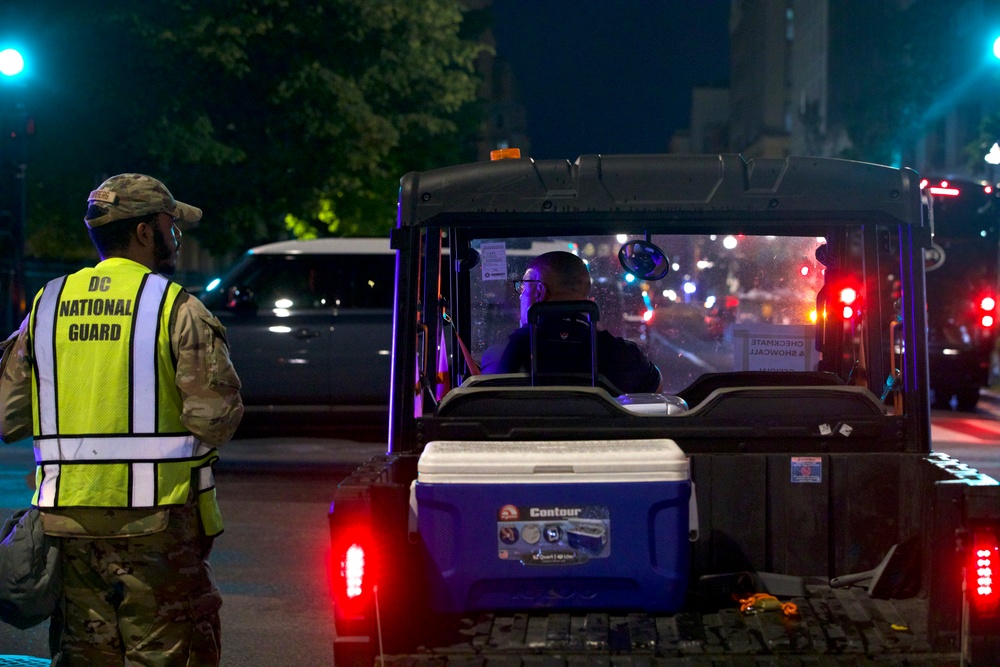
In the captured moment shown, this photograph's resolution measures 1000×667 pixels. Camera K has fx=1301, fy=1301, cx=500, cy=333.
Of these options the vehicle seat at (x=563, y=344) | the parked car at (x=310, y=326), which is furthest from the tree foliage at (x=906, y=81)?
the vehicle seat at (x=563, y=344)

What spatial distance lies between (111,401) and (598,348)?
6.69 ft

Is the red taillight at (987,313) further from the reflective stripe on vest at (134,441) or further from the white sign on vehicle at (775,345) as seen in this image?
the reflective stripe on vest at (134,441)

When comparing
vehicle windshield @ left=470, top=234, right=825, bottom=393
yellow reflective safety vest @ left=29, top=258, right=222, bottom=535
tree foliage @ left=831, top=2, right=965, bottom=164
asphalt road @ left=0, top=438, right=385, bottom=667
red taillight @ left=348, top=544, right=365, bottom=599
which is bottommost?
asphalt road @ left=0, top=438, right=385, bottom=667

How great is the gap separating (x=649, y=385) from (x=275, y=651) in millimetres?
2300

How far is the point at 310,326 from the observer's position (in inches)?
496

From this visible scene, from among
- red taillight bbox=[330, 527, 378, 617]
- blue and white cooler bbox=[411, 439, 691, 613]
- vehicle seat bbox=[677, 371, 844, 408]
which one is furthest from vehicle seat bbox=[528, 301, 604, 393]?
red taillight bbox=[330, 527, 378, 617]

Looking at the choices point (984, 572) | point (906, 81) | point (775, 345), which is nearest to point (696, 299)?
point (775, 345)

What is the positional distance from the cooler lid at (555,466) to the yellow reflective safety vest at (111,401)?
2.35 ft

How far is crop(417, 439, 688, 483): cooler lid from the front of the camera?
362cm

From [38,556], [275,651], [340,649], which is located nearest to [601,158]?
[340,649]

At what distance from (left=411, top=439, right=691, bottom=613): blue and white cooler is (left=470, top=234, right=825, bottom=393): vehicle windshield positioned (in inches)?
67.8

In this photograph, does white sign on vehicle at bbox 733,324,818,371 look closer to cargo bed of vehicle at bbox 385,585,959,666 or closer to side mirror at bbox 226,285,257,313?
cargo bed of vehicle at bbox 385,585,959,666

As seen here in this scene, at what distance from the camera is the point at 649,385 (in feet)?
16.9

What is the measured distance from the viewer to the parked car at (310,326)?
12.5 meters
